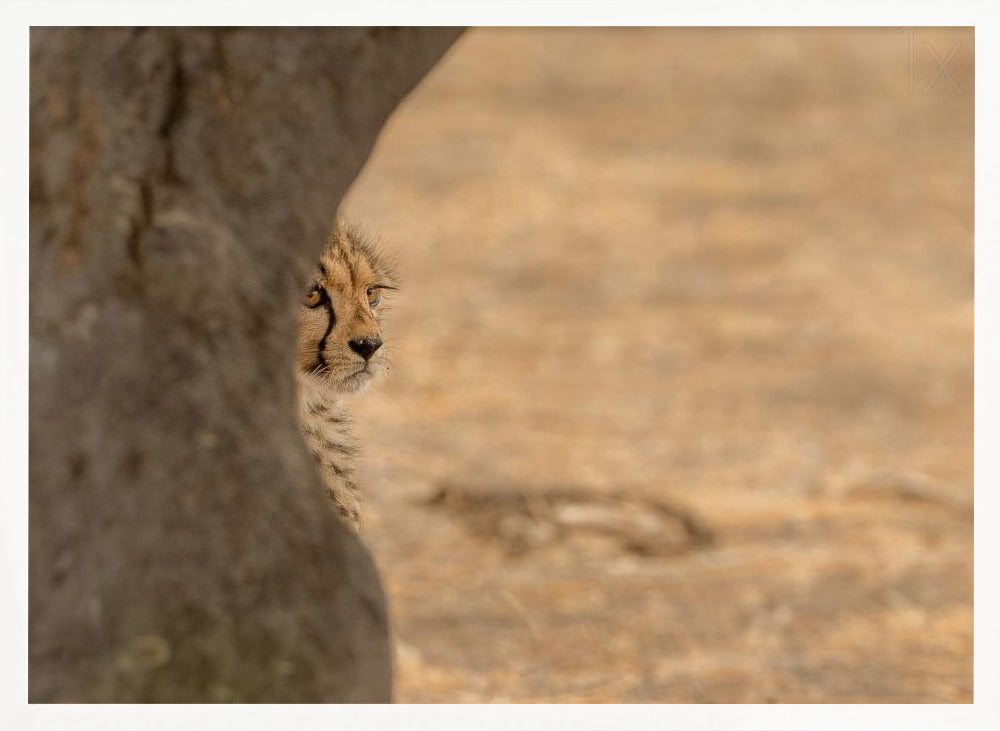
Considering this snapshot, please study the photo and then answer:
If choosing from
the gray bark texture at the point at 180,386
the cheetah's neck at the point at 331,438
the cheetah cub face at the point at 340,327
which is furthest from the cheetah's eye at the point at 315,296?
the gray bark texture at the point at 180,386

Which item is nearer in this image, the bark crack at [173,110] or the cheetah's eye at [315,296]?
the bark crack at [173,110]

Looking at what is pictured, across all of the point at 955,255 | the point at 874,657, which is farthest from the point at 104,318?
the point at 955,255

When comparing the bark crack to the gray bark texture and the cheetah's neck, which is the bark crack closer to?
the gray bark texture

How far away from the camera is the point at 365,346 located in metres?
2.51

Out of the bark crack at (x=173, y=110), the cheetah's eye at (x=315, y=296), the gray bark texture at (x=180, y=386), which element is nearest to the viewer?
the gray bark texture at (x=180, y=386)

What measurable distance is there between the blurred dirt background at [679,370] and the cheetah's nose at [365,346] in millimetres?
411

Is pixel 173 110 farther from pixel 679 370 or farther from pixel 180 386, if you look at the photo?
pixel 679 370

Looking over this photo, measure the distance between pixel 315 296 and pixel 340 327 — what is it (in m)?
0.08

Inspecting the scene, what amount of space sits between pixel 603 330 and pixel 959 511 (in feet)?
6.20

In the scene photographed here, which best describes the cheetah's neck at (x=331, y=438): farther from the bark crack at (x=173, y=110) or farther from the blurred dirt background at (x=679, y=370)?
the bark crack at (x=173, y=110)

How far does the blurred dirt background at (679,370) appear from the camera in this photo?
3707 mm

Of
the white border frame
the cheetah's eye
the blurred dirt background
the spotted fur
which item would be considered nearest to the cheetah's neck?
the spotted fur
